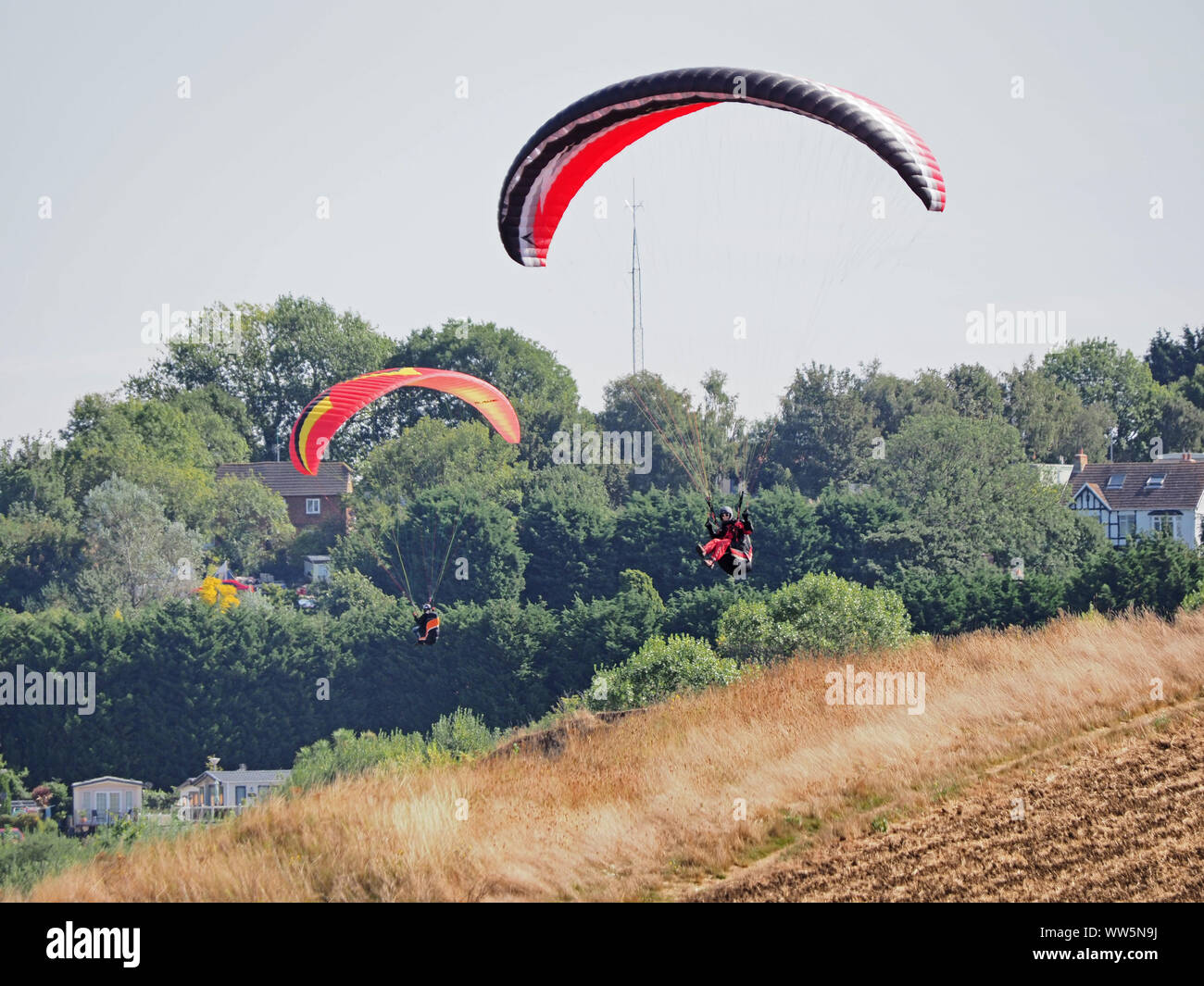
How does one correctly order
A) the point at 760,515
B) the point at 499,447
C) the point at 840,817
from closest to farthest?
the point at 840,817 → the point at 760,515 → the point at 499,447

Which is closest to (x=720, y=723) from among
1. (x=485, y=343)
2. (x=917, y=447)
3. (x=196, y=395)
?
(x=917, y=447)

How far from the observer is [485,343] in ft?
334

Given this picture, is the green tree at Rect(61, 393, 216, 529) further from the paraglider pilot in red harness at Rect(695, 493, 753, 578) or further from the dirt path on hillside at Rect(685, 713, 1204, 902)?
the dirt path on hillside at Rect(685, 713, 1204, 902)

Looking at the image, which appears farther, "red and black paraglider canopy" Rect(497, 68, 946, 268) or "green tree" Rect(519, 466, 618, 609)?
"green tree" Rect(519, 466, 618, 609)

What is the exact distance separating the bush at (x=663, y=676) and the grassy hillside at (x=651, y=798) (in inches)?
502

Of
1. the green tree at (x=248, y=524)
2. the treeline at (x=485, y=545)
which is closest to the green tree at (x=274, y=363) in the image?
the treeline at (x=485, y=545)

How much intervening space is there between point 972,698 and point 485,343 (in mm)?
87367

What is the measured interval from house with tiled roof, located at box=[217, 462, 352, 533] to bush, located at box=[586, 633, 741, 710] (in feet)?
192

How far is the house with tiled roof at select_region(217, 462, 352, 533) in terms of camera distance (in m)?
91.8

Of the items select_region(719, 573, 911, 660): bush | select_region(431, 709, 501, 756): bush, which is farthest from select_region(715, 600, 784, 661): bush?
select_region(431, 709, 501, 756): bush

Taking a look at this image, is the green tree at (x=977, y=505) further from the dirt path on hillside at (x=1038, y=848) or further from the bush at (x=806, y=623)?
the dirt path on hillside at (x=1038, y=848)

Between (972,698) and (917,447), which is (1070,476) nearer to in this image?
(917,447)

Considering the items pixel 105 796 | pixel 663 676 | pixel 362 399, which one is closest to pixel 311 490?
pixel 105 796

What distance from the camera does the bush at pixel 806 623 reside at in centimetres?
3525
